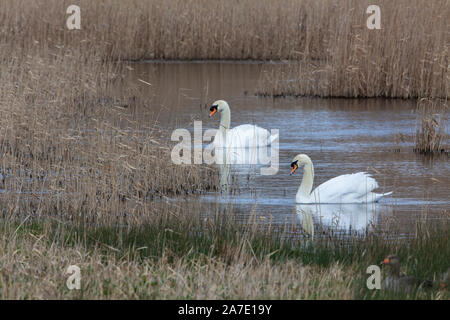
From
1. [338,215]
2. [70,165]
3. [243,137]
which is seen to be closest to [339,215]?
[338,215]

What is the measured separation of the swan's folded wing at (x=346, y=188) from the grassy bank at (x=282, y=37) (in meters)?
6.52

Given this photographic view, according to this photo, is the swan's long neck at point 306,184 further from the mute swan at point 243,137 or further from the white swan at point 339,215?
the mute swan at point 243,137

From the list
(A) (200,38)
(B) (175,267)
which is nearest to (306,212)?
(B) (175,267)

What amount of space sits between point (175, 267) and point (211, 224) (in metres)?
1.54

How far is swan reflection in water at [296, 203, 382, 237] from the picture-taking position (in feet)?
29.5

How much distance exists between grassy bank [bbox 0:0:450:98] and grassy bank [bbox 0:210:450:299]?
9.49 metres

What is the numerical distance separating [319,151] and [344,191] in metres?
3.24

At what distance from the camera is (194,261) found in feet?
21.7

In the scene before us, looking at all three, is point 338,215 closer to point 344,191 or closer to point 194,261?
point 344,191

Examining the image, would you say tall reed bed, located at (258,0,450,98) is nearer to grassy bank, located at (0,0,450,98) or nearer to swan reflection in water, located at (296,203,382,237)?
grassy bank, located at (0,0,450,98)

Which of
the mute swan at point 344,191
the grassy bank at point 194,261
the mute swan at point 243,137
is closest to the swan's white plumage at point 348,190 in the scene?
the mute swan at point 344,191

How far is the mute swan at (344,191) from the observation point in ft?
33.2

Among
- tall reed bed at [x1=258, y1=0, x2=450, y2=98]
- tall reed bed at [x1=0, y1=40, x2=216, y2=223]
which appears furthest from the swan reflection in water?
tall reed bed at [x1=258, y1=0, x2=450, y2=98]

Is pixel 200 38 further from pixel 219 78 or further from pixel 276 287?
pixel 276 287
